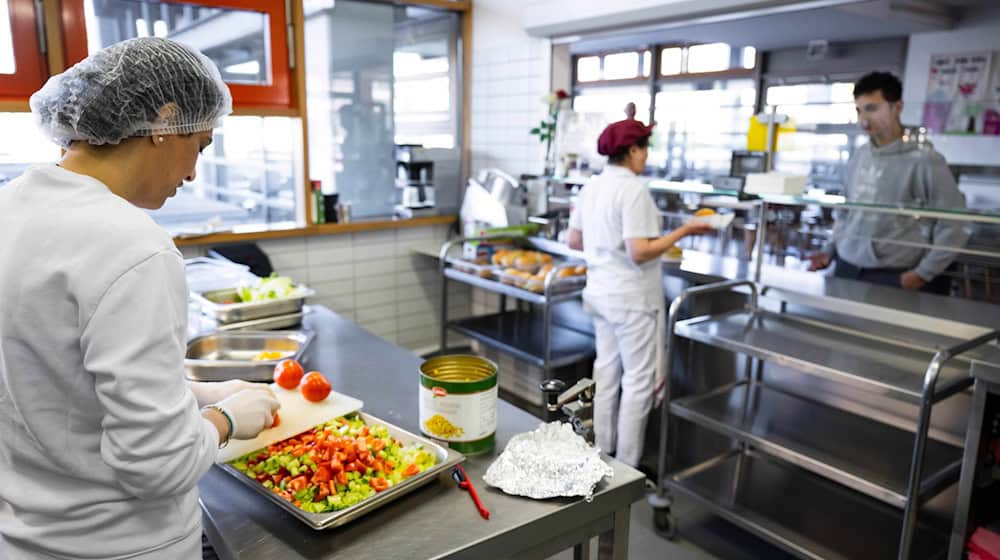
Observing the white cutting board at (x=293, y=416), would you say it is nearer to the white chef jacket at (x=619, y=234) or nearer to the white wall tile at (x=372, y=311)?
the white chef jacket at (x=619, y=234)

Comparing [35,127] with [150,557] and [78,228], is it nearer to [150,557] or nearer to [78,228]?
[78,228]

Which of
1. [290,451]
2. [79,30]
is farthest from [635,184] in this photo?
[79,30]

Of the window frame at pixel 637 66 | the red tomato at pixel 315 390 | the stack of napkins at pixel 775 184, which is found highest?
the window frame at pixel 637 66

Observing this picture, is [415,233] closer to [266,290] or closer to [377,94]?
[377,94]

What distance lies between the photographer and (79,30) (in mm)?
3199

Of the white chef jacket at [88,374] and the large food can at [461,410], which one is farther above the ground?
the white chef jacket at [88,374]

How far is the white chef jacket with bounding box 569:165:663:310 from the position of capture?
2678 millimetres

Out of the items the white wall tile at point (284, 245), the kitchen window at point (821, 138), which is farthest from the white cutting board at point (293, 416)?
the kitchen window at point (821, 138)

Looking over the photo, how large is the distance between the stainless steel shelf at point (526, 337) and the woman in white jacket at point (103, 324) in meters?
2.37

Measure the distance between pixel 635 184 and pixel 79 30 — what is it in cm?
265

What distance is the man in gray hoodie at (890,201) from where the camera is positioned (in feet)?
8.59

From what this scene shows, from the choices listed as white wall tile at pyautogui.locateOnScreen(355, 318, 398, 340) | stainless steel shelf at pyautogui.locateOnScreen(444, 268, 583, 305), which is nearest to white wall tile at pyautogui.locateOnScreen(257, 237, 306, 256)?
white wall tile at pyautogui.locateOnScreen(355, 318, 398, 340)

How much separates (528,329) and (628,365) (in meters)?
0.98

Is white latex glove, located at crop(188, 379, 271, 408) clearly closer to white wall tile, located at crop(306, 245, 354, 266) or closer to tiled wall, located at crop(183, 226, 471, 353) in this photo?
tiled wall, located at crop(183, 226, 471, 353)
